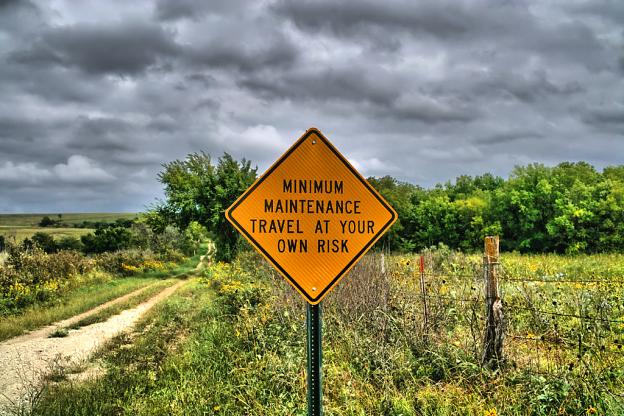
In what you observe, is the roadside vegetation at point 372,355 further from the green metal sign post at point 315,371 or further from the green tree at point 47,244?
the green tree at point 47,244

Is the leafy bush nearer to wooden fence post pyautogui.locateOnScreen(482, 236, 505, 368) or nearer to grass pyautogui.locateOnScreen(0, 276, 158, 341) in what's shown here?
grass pyautogui.locateOnScreen(0, 276, 158, 341)

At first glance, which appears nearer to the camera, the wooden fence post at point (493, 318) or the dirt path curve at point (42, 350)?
the wooden fence post at point (493, 318)

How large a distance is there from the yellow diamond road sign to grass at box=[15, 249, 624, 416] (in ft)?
6.68

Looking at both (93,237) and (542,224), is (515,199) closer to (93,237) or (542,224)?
(542,224)

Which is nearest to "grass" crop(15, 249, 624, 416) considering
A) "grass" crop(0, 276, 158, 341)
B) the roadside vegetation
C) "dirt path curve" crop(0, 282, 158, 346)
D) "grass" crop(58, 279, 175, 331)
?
the roadside vegetation

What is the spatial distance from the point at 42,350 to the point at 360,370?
7.31m

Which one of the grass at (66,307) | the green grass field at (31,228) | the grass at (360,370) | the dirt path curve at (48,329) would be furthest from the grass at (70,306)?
the green grass field at (31,228)

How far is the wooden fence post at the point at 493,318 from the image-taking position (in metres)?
5.06

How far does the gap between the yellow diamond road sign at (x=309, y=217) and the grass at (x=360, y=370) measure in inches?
80.2

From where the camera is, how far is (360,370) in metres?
5.23

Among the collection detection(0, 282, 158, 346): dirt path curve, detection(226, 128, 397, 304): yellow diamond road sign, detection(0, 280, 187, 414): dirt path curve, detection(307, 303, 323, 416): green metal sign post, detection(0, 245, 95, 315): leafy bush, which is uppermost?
detection(226, 128, 397, 304): yellow diamond road sign

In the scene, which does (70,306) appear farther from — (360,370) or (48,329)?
(360,370)

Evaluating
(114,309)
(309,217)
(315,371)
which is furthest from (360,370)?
(114,309)

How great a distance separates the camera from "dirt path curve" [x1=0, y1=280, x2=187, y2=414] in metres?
6.66
